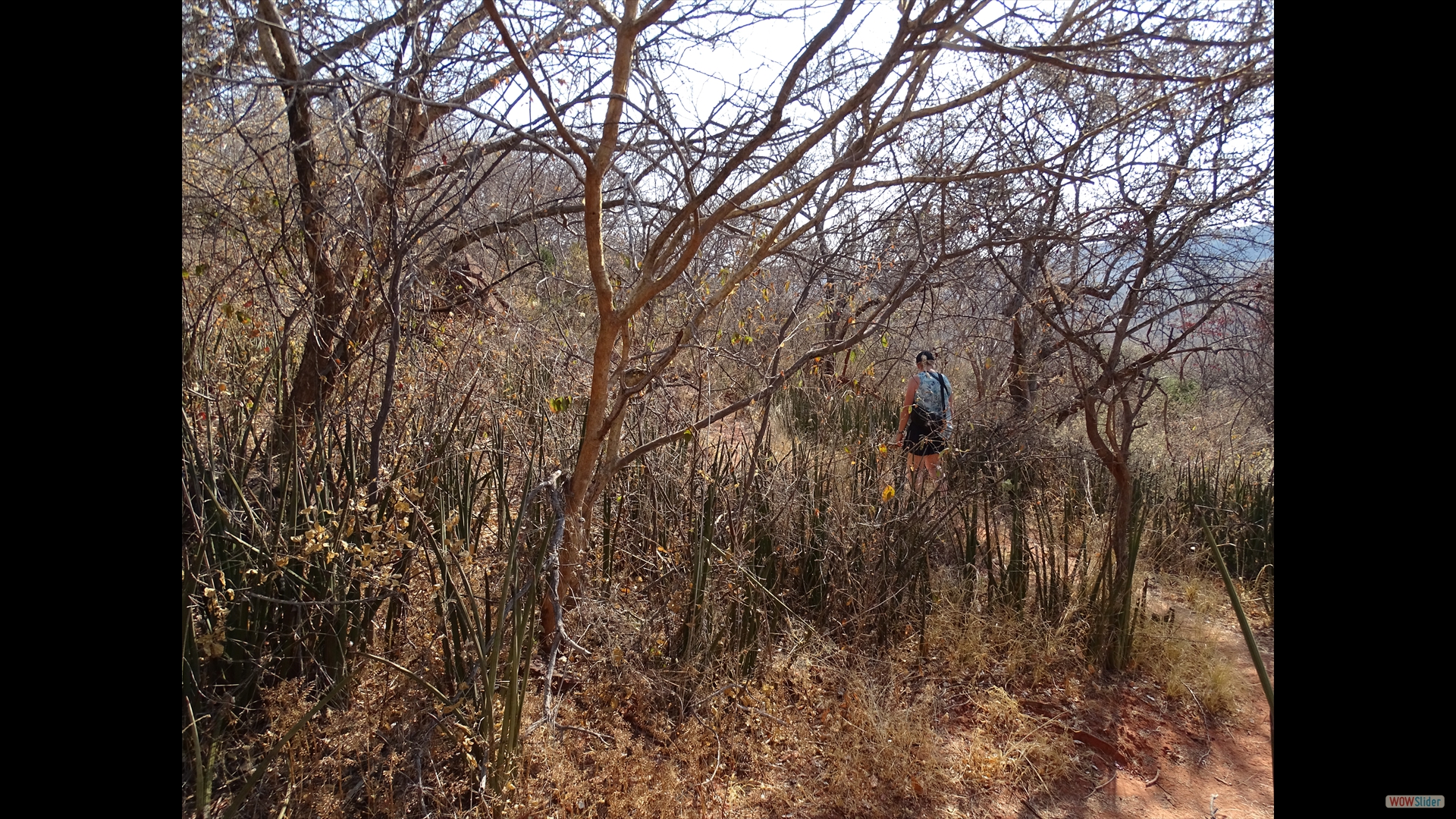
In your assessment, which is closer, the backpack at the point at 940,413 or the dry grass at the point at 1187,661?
the dry grass at the point at 1187,661

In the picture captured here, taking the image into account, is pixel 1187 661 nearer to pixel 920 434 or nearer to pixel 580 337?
pixel 920 434

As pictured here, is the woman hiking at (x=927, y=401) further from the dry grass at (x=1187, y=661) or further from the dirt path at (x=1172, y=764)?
the dirt path at (x=1172, y=764)

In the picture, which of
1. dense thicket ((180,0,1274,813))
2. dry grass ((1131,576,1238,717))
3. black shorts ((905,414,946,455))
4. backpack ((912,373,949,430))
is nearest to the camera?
dense thicket ((180,0,1274,813))

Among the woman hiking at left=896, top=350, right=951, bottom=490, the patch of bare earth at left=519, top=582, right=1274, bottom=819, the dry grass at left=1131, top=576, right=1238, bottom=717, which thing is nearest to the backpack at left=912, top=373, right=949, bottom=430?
the woman hiking at left=896, top=350, right=951, bottom=490

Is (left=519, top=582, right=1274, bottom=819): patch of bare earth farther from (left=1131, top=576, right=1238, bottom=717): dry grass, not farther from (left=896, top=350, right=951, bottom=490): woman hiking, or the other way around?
(left=896, top=350, right=951, bottom=490): woman hiking

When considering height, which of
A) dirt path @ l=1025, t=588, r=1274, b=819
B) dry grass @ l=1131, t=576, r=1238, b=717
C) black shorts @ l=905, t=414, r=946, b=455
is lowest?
dirt path @ l=1025, t=588, r=1274, b=819

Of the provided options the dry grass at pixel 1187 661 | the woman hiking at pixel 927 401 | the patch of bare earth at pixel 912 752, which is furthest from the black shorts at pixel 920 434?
the patch of bare earth at pixel 912 752

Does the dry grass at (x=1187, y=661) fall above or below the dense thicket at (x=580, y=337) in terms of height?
below

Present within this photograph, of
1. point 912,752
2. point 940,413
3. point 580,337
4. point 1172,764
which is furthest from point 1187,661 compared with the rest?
point 580,337

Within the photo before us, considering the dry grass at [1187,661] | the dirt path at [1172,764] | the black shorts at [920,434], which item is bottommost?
the dirt path at [1172,764]
